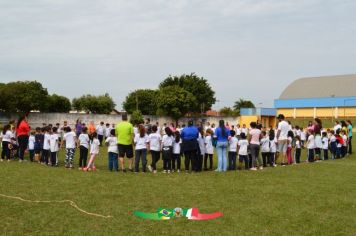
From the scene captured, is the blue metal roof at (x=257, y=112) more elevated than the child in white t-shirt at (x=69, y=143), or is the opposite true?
the blue metal roof at (x=257, y=112)

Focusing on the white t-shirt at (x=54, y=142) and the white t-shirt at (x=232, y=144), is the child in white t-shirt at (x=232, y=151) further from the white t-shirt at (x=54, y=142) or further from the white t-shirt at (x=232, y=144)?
the white t-shirt at (x=54, y=142)

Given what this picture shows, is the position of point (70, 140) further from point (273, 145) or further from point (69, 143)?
point (273, 145)

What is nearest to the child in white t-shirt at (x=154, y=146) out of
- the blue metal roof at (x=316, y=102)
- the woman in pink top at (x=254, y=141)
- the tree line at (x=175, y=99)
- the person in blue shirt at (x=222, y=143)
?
the person in blue shirt at (x=222, y=143)

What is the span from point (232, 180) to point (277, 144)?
4.58 meters

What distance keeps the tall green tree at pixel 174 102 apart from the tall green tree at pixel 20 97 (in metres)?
17.8

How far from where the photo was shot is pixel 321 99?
77.7 meters

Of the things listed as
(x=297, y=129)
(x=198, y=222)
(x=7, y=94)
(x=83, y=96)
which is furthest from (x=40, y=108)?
(x=198, y=222)

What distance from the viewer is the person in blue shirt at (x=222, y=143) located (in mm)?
14680

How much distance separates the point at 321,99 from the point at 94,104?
44227mm

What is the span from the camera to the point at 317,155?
2022cm

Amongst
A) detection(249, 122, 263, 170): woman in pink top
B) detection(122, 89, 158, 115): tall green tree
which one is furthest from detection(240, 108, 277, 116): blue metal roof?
detection(249, 122, 263, 170): woman in pink top

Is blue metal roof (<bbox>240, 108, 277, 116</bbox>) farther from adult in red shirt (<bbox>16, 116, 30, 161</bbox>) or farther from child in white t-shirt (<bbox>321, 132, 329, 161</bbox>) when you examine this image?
adult in red shirt (<bbox>16, 116, 30, 161</bbox>)

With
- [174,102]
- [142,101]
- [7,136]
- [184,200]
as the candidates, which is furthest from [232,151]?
[142,101]

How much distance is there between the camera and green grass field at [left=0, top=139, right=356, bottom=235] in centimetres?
735
